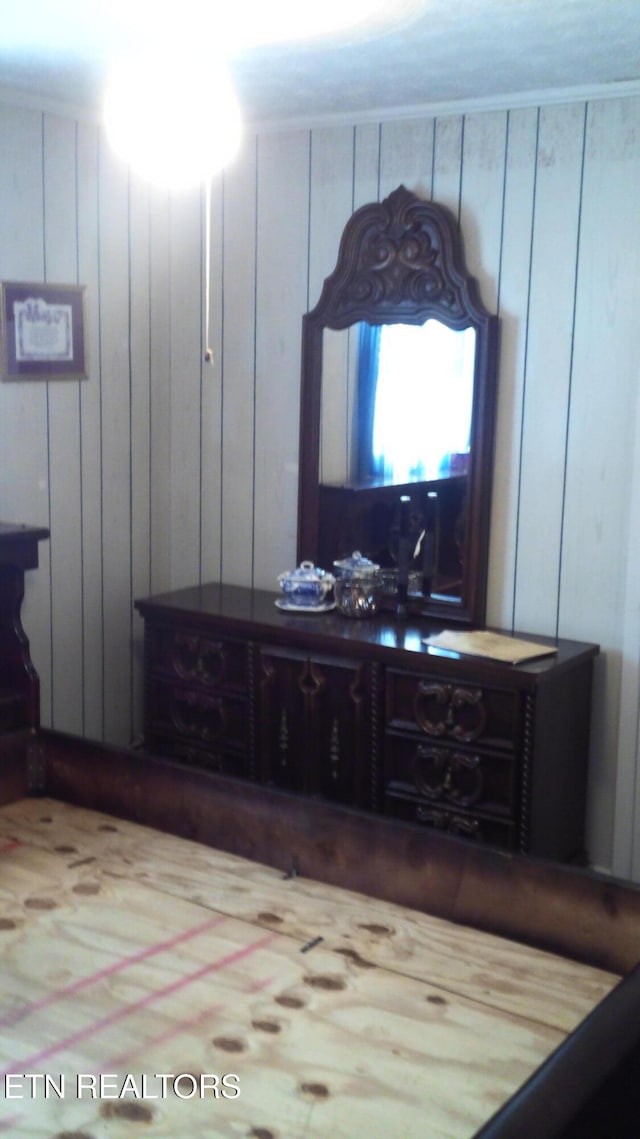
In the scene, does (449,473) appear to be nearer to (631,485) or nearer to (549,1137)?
(631,485)

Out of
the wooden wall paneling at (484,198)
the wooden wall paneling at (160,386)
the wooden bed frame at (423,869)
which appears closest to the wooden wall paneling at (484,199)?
the wooden wall paneling at (484,198)

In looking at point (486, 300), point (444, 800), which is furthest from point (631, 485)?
point (444, 800)

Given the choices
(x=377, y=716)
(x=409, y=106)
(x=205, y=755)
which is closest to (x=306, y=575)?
(x=377, y=716)

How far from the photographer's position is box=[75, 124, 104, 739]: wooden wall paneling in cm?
Answer: 395

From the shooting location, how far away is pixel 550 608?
357cm

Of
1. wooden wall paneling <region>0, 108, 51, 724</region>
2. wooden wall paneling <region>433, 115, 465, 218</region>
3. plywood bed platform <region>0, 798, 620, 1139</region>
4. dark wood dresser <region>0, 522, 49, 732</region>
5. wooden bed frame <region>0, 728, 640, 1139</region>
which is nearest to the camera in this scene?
wooden bed frame <region>0, 728, 640, 1139</region>

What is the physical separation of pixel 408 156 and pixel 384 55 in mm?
661

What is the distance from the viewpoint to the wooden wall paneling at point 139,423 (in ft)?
13.7

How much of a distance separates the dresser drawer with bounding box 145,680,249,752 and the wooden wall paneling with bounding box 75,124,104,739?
0.33m

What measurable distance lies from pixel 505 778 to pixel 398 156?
2.01 meters

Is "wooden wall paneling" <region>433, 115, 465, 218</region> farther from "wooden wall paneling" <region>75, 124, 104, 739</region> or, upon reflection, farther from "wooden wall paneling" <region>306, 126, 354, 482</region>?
"wooden wall paneling" <region>75, 124, 104, 739</region>

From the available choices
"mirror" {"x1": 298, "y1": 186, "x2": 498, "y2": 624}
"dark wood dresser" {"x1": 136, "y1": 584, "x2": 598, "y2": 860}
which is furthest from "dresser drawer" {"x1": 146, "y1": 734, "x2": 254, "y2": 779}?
"mirror" {"x1": 298, "y1": 186, "x2": 498, "y2": 624}

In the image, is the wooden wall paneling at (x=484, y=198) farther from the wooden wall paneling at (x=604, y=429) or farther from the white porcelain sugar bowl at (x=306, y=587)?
the white porcelain sugar bowl at (x=306, y=587)

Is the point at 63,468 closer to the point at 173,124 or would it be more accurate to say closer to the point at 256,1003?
the point at 173,124
